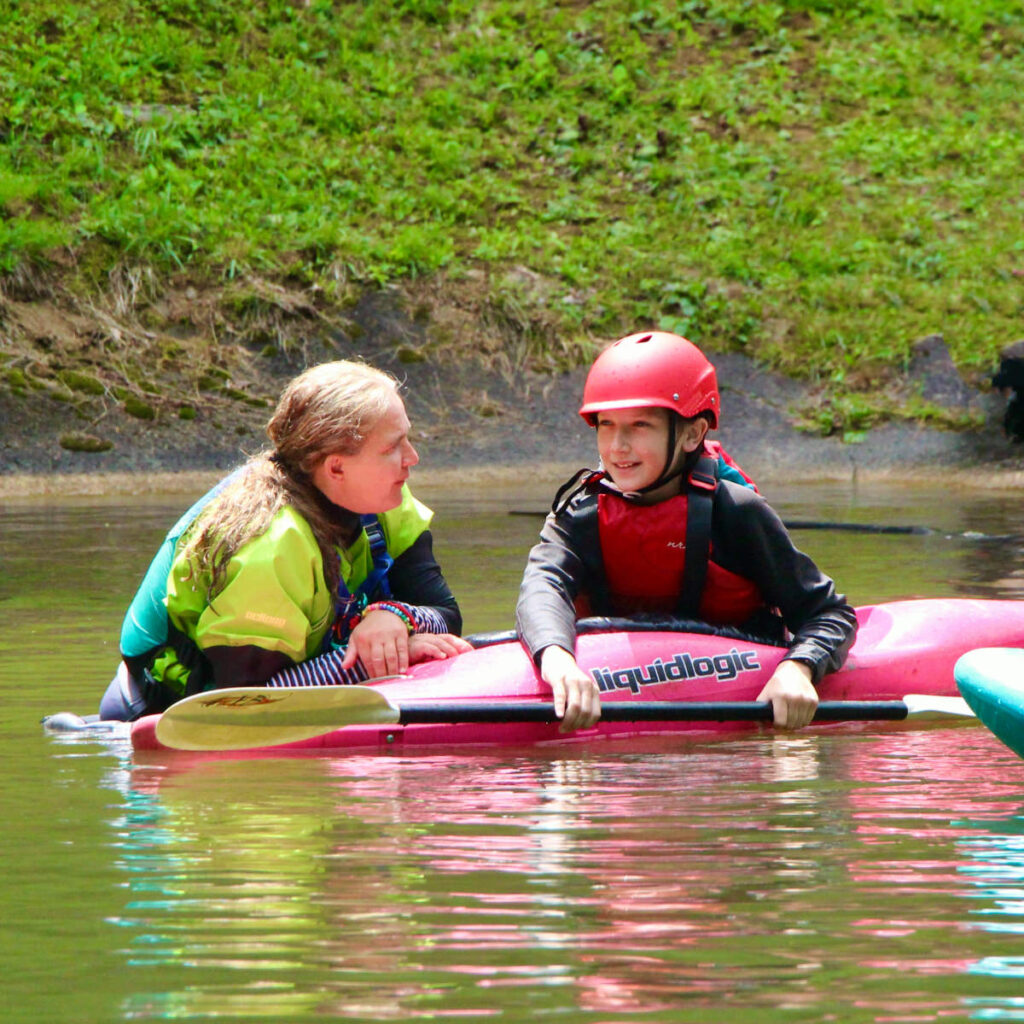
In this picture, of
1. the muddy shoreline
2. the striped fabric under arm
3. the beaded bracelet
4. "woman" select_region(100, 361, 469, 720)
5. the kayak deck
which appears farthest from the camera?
the muddy shoreline

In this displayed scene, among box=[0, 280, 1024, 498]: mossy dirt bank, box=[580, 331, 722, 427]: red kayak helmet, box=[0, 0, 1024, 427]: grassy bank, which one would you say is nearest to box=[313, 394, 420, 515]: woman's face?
box=[580, 331, 722, 427]: red kayak helmet

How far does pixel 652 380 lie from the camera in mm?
4301

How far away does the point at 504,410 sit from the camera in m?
14.0

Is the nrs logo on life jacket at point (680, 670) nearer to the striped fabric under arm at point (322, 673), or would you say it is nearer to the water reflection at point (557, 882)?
the water reflection at point (557, 882)

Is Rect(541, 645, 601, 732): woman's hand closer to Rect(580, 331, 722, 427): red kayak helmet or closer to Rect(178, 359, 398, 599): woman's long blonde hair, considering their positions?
Rect(178, 359, 398, 599): woman's long blonde hair

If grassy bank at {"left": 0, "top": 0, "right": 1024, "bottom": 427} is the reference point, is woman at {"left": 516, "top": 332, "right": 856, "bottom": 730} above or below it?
below

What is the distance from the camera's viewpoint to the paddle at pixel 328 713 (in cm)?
389

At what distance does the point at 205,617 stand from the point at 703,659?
4.30 feet

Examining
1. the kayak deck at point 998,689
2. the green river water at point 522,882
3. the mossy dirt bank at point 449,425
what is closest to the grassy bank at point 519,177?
the mossy dirt bank at point 449,425

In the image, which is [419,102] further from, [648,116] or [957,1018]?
[957,1018]

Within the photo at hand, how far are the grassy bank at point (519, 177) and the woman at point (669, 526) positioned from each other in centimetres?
936

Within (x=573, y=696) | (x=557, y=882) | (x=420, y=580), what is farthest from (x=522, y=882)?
(x=420, y=580)

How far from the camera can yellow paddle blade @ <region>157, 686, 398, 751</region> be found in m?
3.85

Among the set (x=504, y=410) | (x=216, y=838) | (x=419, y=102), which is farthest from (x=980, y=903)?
(x=419, y=102)
